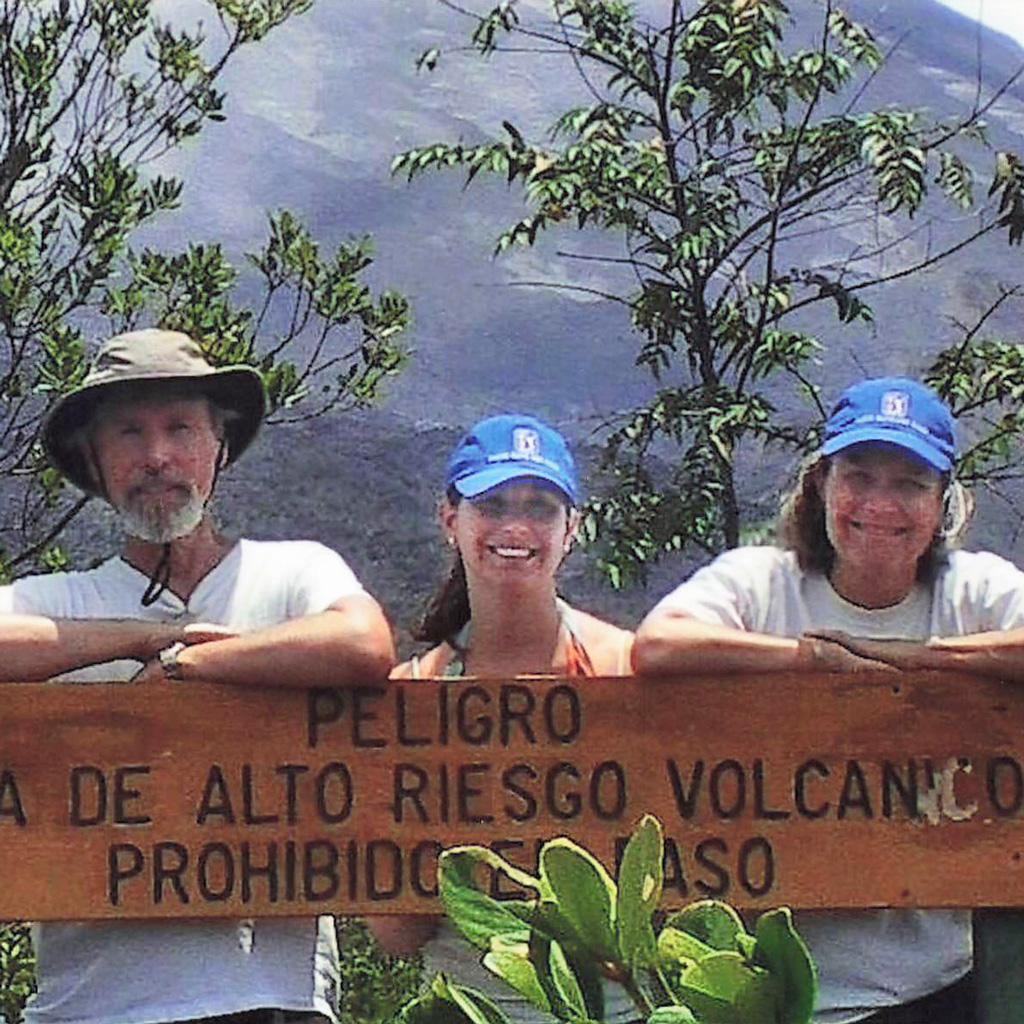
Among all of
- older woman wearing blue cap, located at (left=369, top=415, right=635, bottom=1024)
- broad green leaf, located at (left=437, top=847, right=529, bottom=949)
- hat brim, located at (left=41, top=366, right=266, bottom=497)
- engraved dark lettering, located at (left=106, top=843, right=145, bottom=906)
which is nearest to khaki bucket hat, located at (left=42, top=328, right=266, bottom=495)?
hat brim, located at (left=41, top=366, right=266, bottom=497)

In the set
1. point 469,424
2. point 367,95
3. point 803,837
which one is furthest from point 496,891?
point 367,95

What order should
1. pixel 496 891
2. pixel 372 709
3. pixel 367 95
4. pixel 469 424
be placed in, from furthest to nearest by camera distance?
1. pixel 367 95
2. pixel 469 424
3. pixel 372 709
4. pixel 496 891

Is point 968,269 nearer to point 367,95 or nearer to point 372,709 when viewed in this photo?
point 367,95

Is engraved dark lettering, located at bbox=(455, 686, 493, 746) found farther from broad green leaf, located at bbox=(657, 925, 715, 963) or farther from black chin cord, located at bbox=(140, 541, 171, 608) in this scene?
broad green leaf, located at bbox=(657, 925, 715, 963)

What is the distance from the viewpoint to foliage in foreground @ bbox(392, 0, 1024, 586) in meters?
5.02

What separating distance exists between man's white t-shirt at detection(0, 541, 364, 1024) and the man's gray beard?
77mm

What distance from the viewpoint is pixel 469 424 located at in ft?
22.6

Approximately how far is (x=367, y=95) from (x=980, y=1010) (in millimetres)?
5069

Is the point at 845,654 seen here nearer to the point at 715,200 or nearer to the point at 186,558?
the point at 186,558

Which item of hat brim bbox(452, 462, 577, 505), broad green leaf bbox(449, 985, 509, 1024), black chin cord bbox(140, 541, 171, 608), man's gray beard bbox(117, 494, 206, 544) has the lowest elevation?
broad green leaf bbox(449, 985, 509, 1024)

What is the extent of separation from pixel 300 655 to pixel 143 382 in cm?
50

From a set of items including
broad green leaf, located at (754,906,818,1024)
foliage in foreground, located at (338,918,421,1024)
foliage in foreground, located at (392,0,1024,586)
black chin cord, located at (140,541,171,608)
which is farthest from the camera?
foliage in foreground, located at (392,0,1024,586)

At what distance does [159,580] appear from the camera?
3.05 m

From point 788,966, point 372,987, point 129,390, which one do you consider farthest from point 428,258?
point 788,966
